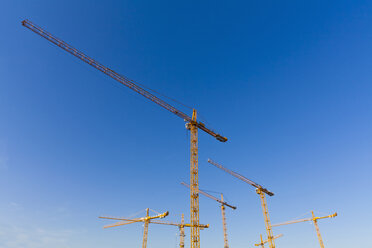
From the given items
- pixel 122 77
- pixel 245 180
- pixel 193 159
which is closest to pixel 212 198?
pixel 245 180

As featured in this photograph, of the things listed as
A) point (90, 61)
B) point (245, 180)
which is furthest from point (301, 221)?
point (90, 61)

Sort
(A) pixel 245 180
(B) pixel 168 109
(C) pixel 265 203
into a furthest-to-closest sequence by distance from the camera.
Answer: (A) pixel 245 180, (C) pixel 265 203, (B) pixel 168 109

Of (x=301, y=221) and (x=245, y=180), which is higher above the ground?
(x=245, y=180)

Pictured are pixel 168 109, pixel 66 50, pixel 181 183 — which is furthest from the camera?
pixel 181 183

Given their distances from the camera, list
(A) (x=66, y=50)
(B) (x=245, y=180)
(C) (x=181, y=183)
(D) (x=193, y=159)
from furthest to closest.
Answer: (C) (x=181, y=183)
(B) (x=245, y=180)
(D) (x=193, y=159)
(A) (x=66, y=50)

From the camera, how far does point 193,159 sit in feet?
154

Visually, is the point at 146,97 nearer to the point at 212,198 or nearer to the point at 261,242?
the point at 212,198

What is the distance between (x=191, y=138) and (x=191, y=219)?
56.4 ft

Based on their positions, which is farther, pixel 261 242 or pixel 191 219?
pixel 261 242

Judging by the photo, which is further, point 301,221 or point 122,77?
point 301,221

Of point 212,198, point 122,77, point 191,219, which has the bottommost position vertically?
point 191,219

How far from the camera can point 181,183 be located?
315ft

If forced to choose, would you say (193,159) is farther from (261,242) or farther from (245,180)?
(261,242)

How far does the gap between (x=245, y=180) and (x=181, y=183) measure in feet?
101
